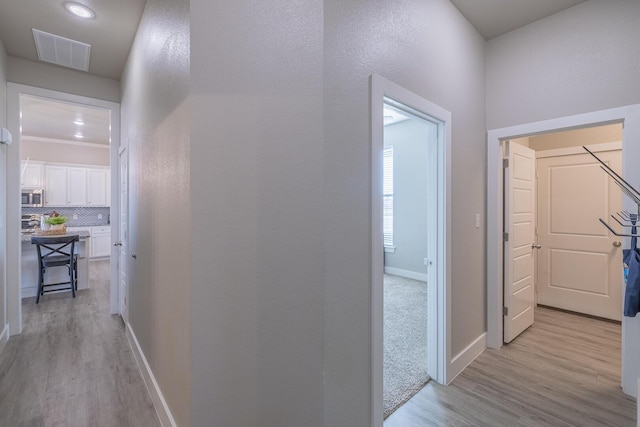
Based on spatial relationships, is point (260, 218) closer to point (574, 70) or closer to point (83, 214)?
point (574, 70)

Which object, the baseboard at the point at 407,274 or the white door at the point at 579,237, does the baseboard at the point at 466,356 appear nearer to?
the white door at the point at 579,237

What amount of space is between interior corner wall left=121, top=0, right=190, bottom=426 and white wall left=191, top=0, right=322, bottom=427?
0.36 feet

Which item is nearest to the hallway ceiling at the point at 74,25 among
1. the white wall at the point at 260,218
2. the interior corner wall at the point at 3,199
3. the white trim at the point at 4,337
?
the interior corner wall at the point at 3,199

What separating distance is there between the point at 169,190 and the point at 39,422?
69.1 inches

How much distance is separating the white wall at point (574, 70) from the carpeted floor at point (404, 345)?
59.7 inches

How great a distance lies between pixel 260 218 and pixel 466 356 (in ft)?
7.46

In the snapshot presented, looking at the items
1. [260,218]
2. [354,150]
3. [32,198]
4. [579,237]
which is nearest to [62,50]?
[260,218]

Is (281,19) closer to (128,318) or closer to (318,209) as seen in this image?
(318,209)

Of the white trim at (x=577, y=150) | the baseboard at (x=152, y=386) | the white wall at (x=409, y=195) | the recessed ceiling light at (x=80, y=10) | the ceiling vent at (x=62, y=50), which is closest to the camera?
the baseboard at (x=152, y=386)

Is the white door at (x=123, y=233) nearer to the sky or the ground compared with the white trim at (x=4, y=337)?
nearer to the sky

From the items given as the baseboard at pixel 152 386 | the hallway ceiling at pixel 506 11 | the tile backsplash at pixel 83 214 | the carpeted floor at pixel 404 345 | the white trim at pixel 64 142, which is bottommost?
the carpeted floor at pixel 404 345

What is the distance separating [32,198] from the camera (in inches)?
263

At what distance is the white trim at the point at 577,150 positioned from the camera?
11.4 ft

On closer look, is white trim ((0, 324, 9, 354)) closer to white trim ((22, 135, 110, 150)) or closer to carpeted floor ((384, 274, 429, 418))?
carpeted floor ((384, 274, 429, 418))
